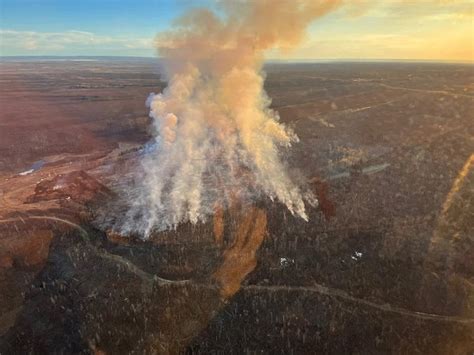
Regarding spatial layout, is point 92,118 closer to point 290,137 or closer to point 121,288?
point 290,137

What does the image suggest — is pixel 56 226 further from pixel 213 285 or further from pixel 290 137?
pixel 290 137

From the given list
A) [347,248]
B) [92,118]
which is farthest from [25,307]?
[92,118]

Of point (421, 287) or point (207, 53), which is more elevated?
point (207, 53)

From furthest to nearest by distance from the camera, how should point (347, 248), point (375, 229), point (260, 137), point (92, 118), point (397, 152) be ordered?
point (92, 118), point (260, 137), point (397, 152), point (375, 229), point (347, 248)

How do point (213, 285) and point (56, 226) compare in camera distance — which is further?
point (56, 226)

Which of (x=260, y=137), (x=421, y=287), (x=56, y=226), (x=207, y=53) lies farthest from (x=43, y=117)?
(x=421, y=287)

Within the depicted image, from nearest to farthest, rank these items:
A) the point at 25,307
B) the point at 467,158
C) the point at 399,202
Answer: the point at 25,307, the point at 399,202, the point at 467,158

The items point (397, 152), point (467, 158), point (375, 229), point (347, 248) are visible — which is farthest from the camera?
point (397, 152)
